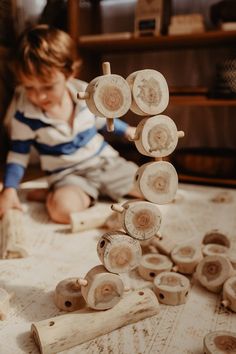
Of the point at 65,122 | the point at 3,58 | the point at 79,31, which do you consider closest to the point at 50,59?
the point at 65,122

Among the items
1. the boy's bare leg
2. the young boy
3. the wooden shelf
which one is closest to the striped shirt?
the young boy

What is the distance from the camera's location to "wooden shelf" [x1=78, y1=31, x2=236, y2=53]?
1606 mm

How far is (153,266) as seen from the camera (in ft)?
2.71

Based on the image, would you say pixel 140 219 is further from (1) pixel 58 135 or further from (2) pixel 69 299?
(1) pixel 58 135

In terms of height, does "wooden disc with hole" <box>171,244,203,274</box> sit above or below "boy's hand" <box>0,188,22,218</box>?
below

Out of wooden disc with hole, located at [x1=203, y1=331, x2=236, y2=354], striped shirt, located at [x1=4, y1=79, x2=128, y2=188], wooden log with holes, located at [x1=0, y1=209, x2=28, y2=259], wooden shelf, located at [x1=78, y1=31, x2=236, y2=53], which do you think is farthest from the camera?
wooden shelf, located at [x1=78, y1=31, x2=236, y2=53]

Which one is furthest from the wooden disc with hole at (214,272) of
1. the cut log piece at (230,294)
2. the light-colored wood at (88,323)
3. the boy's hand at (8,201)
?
the boy's hand at (8,201)

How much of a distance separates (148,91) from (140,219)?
228mm

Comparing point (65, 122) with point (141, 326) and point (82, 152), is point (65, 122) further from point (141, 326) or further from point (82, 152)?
point (141, 326)

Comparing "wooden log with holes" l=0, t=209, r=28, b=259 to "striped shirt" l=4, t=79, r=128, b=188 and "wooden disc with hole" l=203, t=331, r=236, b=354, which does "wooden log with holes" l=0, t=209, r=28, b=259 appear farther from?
"wooden disc with hole" l=203, t=331, r=236, b=354

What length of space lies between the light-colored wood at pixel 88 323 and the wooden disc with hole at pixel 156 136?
274 mm

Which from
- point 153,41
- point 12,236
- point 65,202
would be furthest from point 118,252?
point 153,41

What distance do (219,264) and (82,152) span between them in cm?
73

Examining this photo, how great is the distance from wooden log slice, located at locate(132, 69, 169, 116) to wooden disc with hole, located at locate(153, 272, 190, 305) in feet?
1.13
